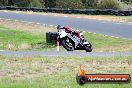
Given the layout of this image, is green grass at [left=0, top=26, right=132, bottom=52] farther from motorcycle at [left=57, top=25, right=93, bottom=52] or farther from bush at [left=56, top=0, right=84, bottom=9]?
bush at [left=56, top=0, right=84, bottom=9]

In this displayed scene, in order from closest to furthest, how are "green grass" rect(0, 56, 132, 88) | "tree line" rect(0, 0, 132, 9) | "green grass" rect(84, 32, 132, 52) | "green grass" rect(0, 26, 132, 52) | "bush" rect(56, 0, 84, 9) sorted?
1. "green grass" rect(0, 56, 132, 88)
2. "green grass" rect(84, 32, 132, 52)
3. "green grass" rect(0, 26, 132, 52)
4. "tree line" rect(0, 0, 132, 9)
5. "bush" rect(56, 0, 84, 9)

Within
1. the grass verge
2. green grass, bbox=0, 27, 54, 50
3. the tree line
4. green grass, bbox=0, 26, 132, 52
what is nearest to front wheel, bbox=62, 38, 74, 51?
the grass verge

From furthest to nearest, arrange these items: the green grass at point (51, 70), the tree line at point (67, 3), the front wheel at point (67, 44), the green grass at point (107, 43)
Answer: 1. the tree line at point (67, 3)
2. the green grass at point (107, 43)
3. the front wheel at point (67, 44)
4. the green grass at point (51, 70)

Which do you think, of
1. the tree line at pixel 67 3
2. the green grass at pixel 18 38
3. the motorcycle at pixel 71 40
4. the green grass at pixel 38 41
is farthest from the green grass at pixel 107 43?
the tree line at pixel 67 3

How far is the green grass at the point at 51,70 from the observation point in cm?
896

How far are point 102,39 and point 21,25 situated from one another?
34.3 feet

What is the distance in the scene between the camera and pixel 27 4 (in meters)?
81.6

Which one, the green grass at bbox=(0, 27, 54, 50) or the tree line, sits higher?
the green grass at bbox=(0, 27, 54, 50)

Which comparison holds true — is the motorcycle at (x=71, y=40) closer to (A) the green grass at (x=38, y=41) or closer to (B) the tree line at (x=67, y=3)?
(A) the green grass at (x=38, y=41)

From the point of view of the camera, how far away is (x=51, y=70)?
1162cm

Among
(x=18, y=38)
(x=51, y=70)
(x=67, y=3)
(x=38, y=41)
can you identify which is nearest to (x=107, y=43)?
(x=38, y=41)

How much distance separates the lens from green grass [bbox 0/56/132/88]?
29.4ft

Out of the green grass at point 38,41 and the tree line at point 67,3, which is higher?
the green grass at point 38,41

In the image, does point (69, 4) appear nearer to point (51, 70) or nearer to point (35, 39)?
point (35, 39)
